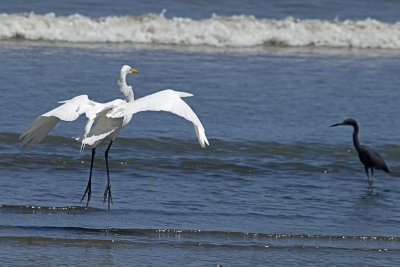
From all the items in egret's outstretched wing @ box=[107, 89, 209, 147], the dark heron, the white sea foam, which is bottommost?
the dark heron

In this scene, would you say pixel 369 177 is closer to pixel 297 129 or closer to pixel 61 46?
pixel 297 129

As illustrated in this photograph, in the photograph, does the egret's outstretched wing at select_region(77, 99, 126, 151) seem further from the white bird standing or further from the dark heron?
the dark heron

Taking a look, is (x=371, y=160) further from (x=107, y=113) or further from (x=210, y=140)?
(x=107, y=113)

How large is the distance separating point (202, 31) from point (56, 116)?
12.0m

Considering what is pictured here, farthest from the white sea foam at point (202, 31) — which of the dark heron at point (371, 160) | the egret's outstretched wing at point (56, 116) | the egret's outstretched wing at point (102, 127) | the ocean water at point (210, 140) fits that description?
the egret's outstretched wing at point (102, 127)

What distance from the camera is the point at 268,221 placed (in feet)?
23.9

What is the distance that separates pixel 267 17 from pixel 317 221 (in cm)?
1402

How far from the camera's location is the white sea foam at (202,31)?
1811 centimetres

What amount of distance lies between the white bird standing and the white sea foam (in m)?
10.1

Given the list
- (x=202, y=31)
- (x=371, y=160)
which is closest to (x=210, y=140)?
(x=371, y=160)

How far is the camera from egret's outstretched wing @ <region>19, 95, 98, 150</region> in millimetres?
7090

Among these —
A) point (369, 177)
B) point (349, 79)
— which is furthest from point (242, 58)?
point (369, 177)

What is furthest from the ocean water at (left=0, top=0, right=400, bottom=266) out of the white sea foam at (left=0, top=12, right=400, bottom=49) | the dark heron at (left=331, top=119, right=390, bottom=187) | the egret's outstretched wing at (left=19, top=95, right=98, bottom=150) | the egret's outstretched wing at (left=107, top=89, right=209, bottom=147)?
the egret's outstretched wing at (left=107, top=89, right=209, bottom=147)

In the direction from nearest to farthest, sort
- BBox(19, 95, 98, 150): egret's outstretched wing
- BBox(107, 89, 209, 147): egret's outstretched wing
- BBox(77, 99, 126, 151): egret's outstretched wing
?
BBox(107, 89, 209, 147): egret's outstretched wing → BBox(19, 95, 98, 150): egret's outstretched wing → BBox(77, 99, 126, 151): egret's outstretched wing
